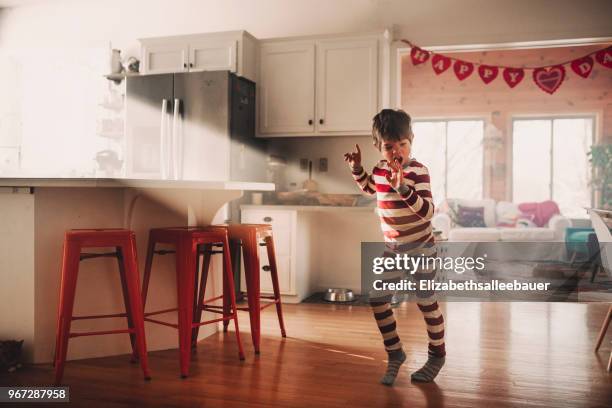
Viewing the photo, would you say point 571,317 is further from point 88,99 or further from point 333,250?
point 88,99

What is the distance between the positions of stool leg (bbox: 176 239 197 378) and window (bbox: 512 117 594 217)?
23.5ft

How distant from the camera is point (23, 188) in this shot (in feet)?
7.60

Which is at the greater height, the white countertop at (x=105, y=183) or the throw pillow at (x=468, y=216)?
the white countertop at (x=105, y=183)

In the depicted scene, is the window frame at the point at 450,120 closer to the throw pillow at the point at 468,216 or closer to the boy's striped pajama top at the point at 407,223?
the throw pillow at the point at 468,216

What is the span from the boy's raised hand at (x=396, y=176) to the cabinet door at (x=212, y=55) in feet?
8.09

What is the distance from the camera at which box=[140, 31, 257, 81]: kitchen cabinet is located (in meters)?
4.11

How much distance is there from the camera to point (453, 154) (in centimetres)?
862

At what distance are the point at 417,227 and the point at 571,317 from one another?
2000 millimetres

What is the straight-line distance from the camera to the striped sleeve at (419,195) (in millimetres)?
1947

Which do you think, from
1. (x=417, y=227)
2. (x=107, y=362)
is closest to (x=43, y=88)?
(x=107, y=362)

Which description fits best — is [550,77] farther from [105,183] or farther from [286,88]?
[105,183]

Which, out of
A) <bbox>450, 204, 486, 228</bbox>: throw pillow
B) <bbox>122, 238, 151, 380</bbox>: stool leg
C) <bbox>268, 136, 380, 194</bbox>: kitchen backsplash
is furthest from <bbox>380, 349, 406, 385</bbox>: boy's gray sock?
<bbox>450, 204, 486, 228</bbox>: throw pillow

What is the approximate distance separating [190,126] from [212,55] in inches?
24.4

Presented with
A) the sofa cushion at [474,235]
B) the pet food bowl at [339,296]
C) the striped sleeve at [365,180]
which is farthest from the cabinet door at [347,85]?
the sofa cushion at [474,235]
